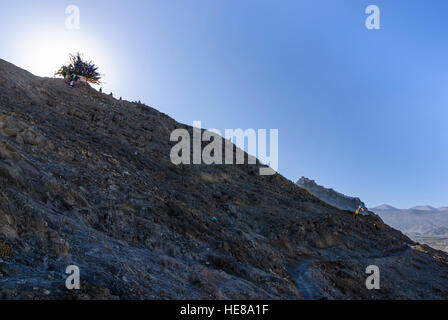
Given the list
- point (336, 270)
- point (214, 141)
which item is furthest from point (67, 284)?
point (214, 141)

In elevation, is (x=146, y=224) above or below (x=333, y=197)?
above

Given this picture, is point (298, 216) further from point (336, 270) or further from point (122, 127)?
point (122, 127)

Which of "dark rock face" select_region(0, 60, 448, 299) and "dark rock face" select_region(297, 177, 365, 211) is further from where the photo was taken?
"dark rock face" select_region(297, 177, 365, 211)

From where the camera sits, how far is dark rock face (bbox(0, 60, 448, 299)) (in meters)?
6.80

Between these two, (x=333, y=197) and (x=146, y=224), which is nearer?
(x=146, y=224)

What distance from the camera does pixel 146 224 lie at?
36.4 ft

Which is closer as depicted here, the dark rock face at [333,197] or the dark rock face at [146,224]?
the dark rock face at [146,224]

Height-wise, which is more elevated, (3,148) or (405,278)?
(3,148)

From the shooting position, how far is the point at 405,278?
17812 millimetres

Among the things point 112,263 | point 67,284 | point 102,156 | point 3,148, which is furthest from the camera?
point 102,156

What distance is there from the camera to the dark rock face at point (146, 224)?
22.3 feet

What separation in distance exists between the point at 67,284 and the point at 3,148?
7266 millimetres
